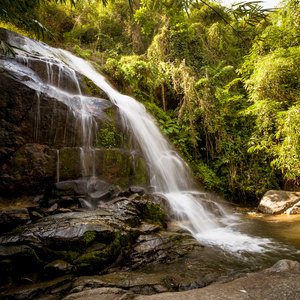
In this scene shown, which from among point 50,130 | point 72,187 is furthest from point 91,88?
point 72,187

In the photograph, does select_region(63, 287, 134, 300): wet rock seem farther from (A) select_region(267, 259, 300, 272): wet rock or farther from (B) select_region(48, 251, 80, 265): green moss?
(A) select_region(267, 259, 300, 272): wet rock

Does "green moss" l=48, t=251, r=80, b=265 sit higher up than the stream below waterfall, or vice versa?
"green moss" l=48, t=251, r=80, b=265

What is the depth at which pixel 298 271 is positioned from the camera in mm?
2264

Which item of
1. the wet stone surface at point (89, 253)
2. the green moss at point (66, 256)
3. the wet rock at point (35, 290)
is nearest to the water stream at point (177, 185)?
the wet stone surface at point (89, 253)

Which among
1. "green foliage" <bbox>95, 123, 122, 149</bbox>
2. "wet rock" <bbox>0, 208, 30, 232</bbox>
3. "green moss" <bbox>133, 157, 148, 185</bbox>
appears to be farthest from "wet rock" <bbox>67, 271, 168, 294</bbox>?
"green foliage" <bbox>95, 123, 122, 149</bbox>

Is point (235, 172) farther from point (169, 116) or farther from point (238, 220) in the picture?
point (169, 116)

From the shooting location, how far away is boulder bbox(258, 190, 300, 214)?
678 cm

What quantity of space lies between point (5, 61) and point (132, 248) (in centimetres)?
628

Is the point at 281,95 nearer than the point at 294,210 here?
No

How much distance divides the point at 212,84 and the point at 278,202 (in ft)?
25.7

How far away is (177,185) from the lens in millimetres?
7785

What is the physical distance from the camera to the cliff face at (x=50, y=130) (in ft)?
15.8

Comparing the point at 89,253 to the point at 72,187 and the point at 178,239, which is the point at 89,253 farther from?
the point at 72,187

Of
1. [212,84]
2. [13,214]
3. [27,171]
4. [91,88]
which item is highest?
[212,84]
